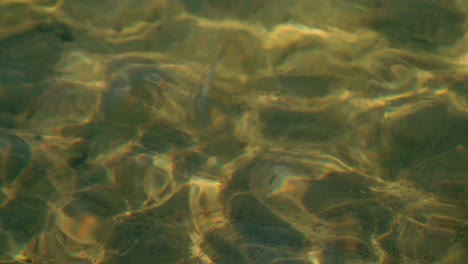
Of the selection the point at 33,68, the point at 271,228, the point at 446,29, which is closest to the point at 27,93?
the point at 33,68

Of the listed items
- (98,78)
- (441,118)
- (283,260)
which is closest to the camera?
(283,260)

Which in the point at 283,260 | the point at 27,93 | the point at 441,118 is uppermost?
the point at 441,118

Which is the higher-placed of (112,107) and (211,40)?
(211,40)

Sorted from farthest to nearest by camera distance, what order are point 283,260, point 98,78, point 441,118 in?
point 98,78, point 441,118, point 283,260

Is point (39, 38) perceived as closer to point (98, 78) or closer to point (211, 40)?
point (98, 78)

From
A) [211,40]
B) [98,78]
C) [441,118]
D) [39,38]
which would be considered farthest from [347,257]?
[39,38]

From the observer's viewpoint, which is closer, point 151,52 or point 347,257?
point 347,257
